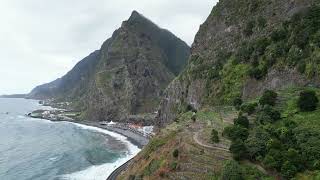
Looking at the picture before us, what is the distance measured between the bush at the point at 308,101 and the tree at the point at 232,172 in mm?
14408

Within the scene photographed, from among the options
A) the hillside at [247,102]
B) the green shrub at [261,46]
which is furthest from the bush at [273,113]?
the green shrub at [261,46]

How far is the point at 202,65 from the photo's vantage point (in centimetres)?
10656

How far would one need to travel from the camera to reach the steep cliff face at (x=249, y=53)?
68438 mm

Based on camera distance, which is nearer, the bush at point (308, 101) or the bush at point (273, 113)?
the bush at point (308, 101)

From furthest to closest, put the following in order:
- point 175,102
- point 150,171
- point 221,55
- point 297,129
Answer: point 175,102 → point 221,55 → point 150,171 → point 297,129

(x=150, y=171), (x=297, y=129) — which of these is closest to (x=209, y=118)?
(x=150, y=171)

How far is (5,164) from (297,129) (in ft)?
274

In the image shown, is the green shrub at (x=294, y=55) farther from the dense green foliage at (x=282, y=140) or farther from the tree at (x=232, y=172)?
the tree at (x=232, y=172)

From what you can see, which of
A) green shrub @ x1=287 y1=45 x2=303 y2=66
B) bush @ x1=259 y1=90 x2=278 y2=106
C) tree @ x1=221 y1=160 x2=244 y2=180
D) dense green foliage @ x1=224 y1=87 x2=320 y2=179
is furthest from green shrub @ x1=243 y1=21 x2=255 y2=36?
tree @ x1=221 y1=160 x2=244 y2=180

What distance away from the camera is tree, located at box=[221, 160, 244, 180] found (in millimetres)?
42156

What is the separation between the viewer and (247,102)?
222ft

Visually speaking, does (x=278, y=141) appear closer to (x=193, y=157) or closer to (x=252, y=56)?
(x=193, y=157)

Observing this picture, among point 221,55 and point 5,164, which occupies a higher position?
point 221,55

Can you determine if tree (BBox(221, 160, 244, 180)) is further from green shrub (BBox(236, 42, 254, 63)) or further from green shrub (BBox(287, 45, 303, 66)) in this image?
green shrub (BBox(236, 42, 254, 63))
